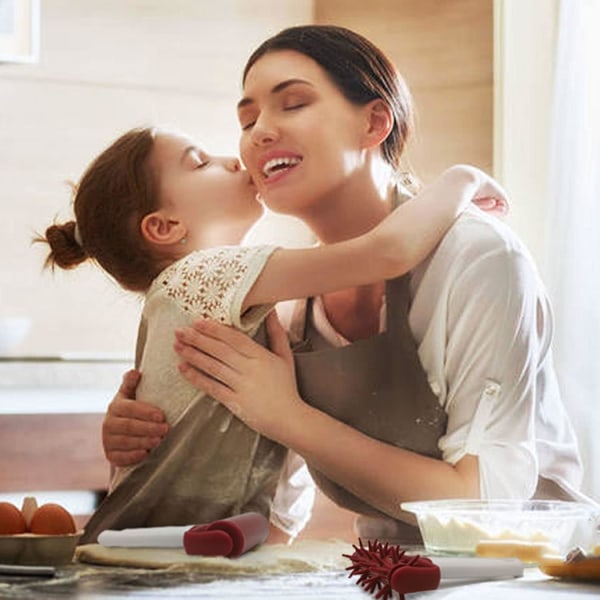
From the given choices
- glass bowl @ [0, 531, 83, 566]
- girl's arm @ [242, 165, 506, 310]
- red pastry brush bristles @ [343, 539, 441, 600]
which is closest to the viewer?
red pastry brush bristles @ [343, 539, 441, 600]

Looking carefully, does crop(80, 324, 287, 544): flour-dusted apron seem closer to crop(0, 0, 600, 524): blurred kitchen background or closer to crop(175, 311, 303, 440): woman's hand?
crop(175, 311, 303, 440): woman's hand

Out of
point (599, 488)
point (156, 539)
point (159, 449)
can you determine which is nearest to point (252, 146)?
point (159, 449)

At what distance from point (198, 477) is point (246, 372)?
0.12 m

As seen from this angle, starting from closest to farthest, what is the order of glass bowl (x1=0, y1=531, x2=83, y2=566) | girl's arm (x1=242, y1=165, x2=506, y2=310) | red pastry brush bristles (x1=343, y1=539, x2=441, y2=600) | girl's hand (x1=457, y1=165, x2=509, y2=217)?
1. red pastry brush bristles (x1=343, y1=539, x2=441, y2=600)
2. glass bowl (x1=0, y1=531, x2=83, y2=566)
3. girl's arm (x1=242, y1=165, x2=506, y2=310)
4. girl's hand (x1=457, y1=165, x2=509, y2=217)

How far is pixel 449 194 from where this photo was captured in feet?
4.74

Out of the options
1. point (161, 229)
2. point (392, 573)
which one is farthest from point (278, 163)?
point (392, 573)

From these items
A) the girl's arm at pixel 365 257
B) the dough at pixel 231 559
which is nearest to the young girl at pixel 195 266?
the girl's arm at pixel 365 257

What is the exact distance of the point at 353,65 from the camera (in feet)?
4.93

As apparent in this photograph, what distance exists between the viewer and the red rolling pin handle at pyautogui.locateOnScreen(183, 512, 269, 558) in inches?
48.9

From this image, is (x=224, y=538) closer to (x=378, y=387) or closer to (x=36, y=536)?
(x=36, y=536)

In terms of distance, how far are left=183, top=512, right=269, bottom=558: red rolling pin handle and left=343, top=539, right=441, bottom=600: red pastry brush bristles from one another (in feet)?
0.55

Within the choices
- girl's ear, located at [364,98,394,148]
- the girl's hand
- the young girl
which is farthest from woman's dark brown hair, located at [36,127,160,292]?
the girl's hand

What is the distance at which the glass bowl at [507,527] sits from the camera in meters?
1.24

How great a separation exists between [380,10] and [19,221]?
613mm
